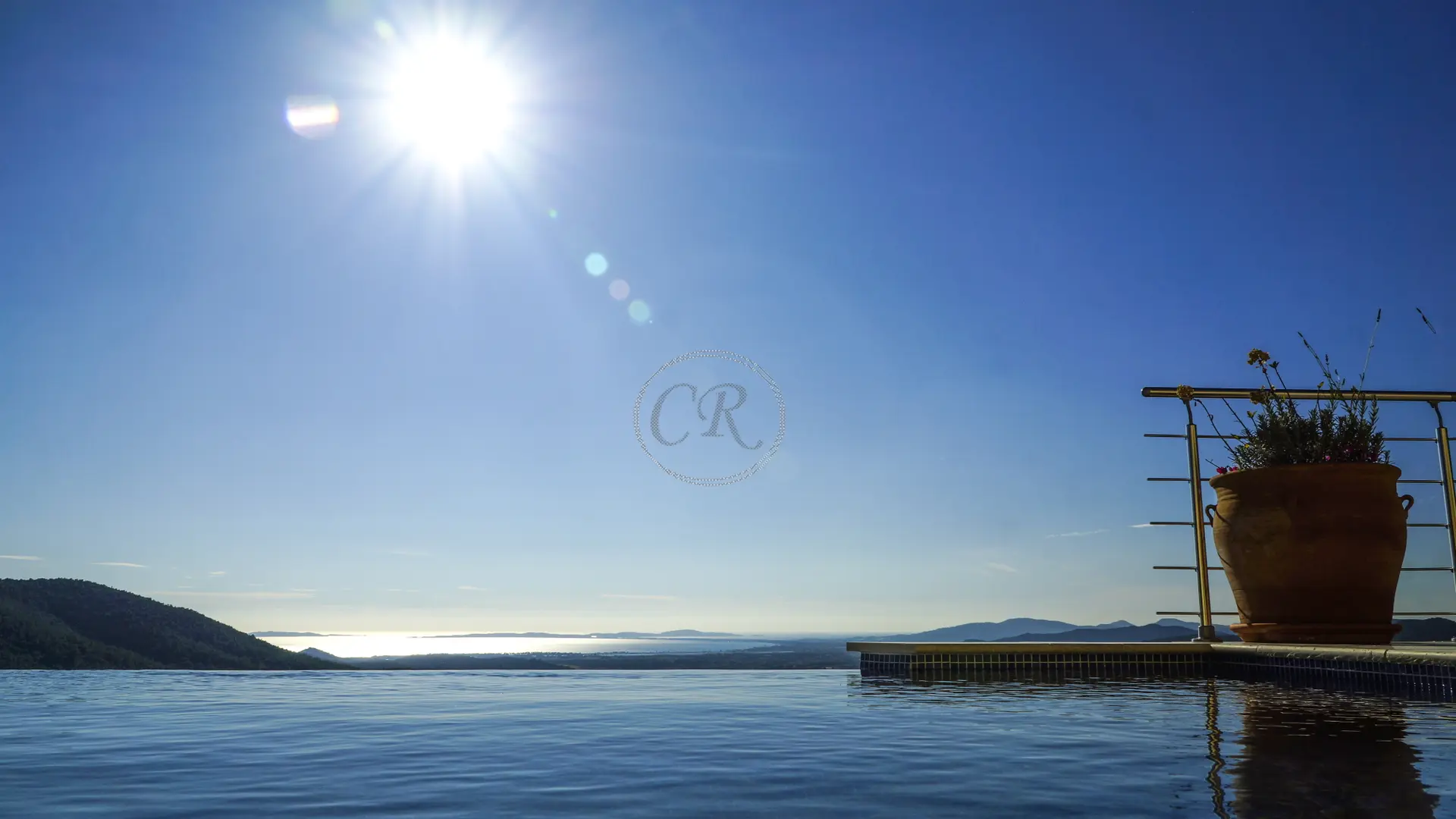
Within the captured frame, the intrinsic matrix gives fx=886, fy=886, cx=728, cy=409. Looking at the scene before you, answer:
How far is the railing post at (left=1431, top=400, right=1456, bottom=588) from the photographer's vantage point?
8.58 m

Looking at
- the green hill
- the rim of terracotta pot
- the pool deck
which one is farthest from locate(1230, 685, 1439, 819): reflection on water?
the green hill

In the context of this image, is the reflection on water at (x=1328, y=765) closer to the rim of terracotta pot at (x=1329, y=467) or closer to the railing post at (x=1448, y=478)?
the rim of terracotta pot at (x=1329, y=467)

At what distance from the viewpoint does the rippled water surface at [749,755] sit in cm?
262

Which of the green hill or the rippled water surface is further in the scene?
the green hill

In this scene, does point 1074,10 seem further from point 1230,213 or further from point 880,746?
point 880,746

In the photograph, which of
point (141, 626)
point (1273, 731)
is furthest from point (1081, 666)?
point (141, 626)

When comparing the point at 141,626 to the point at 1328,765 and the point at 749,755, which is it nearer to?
the point at 749,755

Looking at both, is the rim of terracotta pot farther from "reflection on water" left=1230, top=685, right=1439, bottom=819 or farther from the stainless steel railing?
"reflection on water" left=1230, top=685, right=1439, bottom=819

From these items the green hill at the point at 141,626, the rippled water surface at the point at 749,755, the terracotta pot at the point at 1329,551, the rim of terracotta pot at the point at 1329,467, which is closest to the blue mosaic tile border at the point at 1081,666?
the terracotta pot at the point at 1329,551

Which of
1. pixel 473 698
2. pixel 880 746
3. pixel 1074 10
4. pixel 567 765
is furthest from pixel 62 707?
pixel 1074 10

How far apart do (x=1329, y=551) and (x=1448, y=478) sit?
102 inches

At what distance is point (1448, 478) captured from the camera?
875 centimetres

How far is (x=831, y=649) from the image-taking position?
11.4m

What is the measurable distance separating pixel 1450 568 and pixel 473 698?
897 cm
